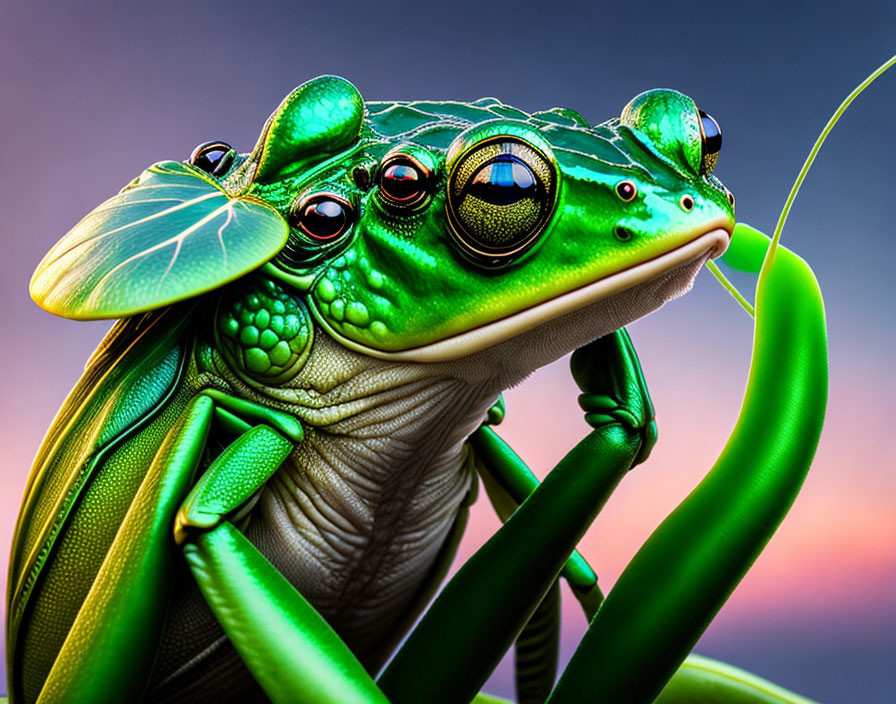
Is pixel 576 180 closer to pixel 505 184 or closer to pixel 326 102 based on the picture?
pixel 505 184

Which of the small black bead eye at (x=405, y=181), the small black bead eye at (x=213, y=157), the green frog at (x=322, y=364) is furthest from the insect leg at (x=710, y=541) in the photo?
the small black bead eye at (x=213, y=157)

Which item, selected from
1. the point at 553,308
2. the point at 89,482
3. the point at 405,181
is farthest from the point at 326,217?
the point at 89,482

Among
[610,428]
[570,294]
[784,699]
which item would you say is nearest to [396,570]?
[610,428]

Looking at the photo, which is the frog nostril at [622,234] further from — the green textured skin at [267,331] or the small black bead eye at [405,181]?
the green textured skin at [267,331]

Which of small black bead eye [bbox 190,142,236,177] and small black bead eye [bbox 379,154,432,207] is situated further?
small black bead eye [bbox 190,142,236,177]

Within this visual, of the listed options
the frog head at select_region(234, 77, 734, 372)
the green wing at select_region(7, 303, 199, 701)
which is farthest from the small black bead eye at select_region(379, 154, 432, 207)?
the green wing at select_region(7, 303, 199, 701)

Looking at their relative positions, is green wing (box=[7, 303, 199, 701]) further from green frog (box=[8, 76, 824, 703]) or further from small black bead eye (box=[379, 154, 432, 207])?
small black bead eye (box=[379, 154, 432, 207])

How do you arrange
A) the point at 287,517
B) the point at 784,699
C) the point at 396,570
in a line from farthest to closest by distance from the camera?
the point at 784,699
the point at 396,570
the point at 287,517
